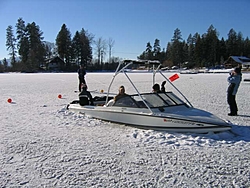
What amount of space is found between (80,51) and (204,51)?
3861 centimetres

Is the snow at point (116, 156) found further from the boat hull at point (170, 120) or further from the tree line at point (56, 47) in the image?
the tree line at point (56, 47)

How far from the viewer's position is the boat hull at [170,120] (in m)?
5.46

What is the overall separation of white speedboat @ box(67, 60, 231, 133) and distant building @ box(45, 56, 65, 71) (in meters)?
62.5

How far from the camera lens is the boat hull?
17.9 ft

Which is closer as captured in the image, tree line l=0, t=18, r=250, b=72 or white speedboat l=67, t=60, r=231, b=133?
white speedboat l=67, t=60, r=231, b=133

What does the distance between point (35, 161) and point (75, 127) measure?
2387 mm

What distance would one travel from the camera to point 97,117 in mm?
7336

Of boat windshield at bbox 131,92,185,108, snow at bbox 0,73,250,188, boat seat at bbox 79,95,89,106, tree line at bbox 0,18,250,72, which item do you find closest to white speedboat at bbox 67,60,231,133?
boat windshield at bbox 131,92,185,108

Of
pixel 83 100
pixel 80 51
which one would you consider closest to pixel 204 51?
pixel 80 51

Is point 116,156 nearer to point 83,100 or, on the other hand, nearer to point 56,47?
point 83,100

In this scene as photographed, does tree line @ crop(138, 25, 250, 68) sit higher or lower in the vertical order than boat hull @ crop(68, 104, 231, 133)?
higher

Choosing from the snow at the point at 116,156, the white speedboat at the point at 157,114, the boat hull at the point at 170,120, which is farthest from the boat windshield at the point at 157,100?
the snow at the point at 116,156

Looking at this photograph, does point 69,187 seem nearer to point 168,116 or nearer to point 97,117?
point 168,116

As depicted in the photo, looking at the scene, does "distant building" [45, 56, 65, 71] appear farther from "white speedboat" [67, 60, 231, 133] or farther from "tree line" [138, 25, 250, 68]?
"white speedboat" [67, 60, 231, 133]
